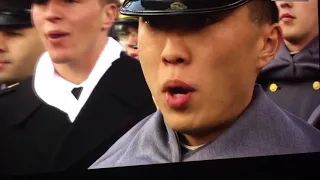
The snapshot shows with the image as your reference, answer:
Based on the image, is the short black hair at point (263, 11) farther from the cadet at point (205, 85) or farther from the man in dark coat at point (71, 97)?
the man in dark coat at point (71, 97)

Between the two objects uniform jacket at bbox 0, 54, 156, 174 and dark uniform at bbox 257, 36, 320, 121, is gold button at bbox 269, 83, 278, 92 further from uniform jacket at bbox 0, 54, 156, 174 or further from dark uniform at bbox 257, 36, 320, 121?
uniform jacket at bbox 0, 54, 156, 174

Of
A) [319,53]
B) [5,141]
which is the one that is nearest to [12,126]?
[5,141]

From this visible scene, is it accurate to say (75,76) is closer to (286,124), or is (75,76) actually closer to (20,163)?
(20,163)

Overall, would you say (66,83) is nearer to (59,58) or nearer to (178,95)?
(59,58)

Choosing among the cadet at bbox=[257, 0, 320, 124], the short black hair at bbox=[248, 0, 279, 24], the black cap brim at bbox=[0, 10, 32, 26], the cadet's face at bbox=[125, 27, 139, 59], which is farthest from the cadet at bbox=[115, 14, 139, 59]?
the cadet at bbox=[257, 0, 320, 124]

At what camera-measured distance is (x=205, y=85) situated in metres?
2.38

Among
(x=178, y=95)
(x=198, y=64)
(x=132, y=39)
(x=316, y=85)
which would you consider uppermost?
(x=132, y=39)

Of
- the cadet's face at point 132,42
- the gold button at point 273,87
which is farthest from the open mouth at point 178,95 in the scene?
the gold button at point 273,87

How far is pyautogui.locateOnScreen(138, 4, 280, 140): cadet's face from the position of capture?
2.35m

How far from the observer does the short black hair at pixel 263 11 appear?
7.79 ft

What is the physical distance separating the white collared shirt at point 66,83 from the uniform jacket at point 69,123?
0.02 m

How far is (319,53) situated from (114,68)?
0.92 metres

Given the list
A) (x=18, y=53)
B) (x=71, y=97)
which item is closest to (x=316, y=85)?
(x=71, y=97)

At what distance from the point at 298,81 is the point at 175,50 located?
642 millimetres
